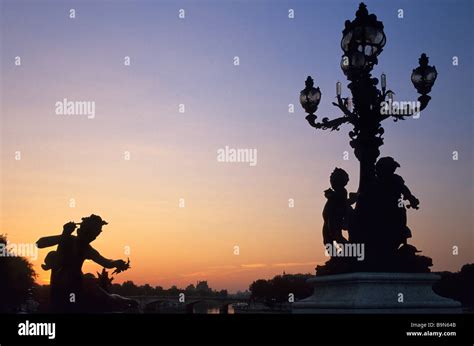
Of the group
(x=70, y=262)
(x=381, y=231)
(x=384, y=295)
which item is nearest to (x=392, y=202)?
(x=381, y=231)

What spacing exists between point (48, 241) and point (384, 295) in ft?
23.2

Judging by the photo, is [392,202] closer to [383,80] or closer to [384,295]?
[384,295]

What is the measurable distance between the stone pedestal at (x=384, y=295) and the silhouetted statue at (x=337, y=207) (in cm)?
124

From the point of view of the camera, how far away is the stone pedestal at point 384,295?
1489 centimetres

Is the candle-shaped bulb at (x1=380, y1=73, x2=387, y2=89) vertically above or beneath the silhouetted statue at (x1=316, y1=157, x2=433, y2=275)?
above

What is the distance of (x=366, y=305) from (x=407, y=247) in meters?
2.22

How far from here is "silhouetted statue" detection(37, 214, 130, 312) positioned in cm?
1433

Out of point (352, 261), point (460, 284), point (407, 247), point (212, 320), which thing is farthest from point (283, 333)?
point (460, 284)

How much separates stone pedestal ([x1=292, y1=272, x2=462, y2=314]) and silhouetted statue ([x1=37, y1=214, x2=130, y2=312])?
4.66 meters

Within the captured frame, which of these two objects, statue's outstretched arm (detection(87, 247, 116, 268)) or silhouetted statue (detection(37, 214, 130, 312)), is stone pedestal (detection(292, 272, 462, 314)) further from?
statue's outstretched arm (detection(87, 247, 116, 268))

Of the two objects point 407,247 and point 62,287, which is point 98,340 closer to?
point 62,287

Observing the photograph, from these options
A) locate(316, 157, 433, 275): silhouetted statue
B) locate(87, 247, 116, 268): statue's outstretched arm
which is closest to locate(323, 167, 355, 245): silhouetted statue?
locate(316, 157, 433, 275): silhouetted statue

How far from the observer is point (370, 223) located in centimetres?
1636

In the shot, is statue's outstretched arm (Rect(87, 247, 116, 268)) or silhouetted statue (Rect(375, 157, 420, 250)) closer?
statue's outstretched arm (Rect(87, 247, 116, 268))
